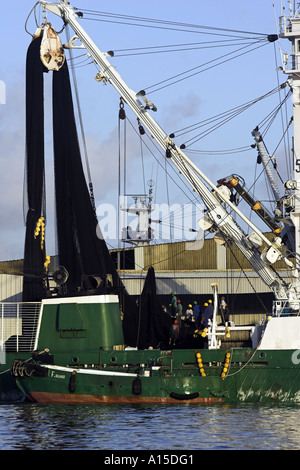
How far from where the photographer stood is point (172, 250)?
47125mm

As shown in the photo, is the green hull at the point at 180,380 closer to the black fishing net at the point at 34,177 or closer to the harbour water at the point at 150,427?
the harbour water at the point at 150,427

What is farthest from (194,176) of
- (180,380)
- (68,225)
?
(180,380)

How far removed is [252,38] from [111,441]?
53.1 ft

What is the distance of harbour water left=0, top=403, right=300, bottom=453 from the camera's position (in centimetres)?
1892

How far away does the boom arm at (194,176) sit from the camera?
28.1 metres

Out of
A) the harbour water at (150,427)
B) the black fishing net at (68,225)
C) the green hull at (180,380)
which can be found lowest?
the harbour water at (150,427)

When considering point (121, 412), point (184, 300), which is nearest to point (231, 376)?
point (121, 412)

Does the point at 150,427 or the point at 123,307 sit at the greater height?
the point at 123,307

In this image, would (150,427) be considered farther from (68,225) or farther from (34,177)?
(34,177)

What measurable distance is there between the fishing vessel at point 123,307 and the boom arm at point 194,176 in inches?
1.4

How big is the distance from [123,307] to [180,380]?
4278mm

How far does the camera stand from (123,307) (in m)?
29.1

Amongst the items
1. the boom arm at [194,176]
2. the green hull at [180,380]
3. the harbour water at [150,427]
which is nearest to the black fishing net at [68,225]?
the boom arm at [194,176]
